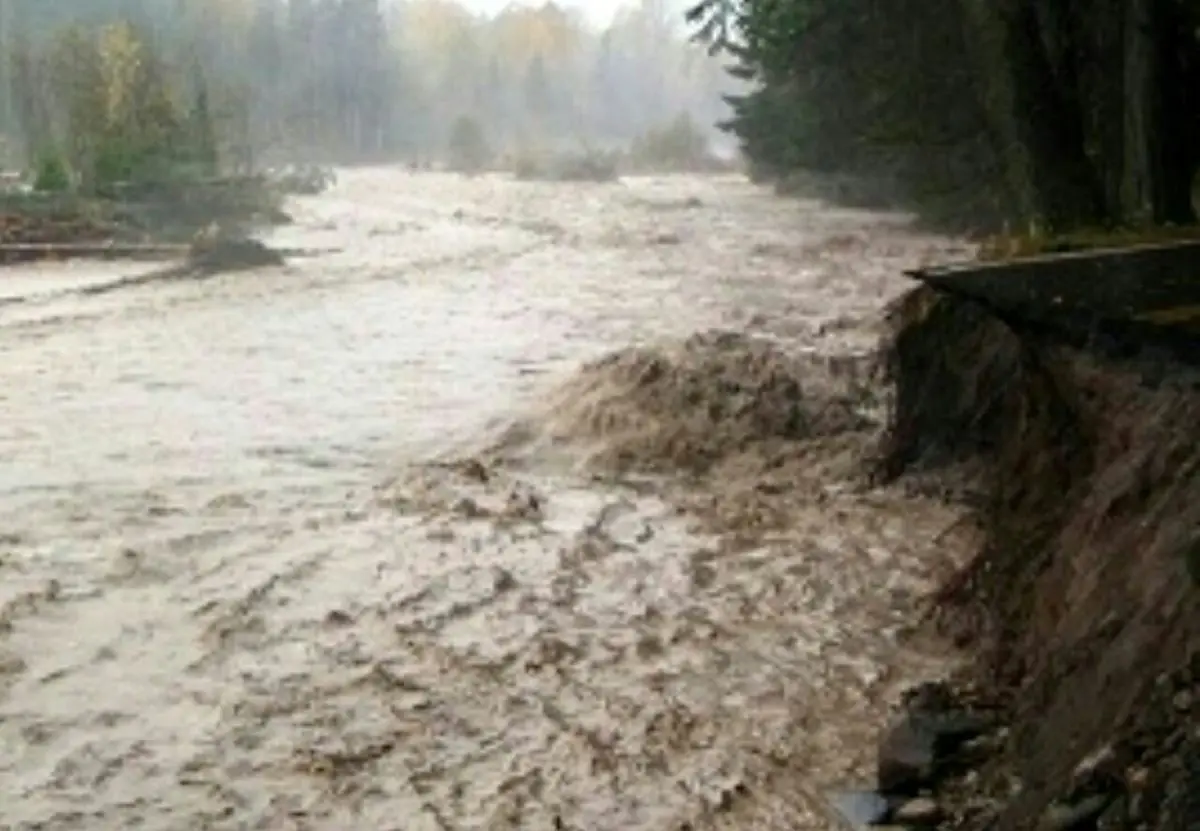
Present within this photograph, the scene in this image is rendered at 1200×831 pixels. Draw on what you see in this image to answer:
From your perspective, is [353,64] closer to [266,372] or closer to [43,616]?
[266,372]

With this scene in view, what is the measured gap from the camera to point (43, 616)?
8031 millimetres

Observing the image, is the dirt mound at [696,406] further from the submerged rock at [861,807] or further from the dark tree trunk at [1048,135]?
the submerged rock at [861,807]

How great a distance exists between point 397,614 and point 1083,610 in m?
3.89

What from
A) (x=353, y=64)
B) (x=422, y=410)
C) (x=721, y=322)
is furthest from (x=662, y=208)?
(x=353, y=64)

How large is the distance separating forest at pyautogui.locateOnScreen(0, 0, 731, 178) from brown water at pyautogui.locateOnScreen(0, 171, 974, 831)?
15.2m

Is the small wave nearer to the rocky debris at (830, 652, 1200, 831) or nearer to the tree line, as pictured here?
the tree line

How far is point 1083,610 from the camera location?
534cm

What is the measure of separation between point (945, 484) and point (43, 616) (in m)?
5.62

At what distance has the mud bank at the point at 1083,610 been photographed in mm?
3885

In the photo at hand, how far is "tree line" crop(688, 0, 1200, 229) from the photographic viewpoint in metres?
8.59

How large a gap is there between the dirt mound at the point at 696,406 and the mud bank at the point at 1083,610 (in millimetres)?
2922

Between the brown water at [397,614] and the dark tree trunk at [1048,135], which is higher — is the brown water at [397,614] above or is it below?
below

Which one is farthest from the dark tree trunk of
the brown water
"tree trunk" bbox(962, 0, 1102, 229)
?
the brown water

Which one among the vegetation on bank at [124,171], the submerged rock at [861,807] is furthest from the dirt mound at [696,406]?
the vegetation on bank at [124,171]
